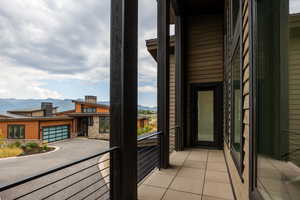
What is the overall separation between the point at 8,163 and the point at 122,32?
8.32 meters

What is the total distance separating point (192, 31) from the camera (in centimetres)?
445

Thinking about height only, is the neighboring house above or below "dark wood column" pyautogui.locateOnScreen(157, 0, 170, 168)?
below

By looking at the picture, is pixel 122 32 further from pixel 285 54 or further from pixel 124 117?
pixel 285 54

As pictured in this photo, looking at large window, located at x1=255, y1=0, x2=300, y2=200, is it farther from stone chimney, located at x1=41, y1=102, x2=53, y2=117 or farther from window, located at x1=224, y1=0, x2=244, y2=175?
stone chimney, located at x1=41, y1=102, x2=53, y2=117

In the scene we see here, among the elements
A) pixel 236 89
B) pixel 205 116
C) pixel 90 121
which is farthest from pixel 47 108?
pixel 236 89

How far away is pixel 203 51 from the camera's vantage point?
14.2ft

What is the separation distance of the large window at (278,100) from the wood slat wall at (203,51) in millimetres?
3450

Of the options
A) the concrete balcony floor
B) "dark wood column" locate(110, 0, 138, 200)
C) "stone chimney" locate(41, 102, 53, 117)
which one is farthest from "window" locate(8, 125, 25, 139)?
"dark wood column" locate(110, 0, 138, 200)

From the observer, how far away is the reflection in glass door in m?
4.30

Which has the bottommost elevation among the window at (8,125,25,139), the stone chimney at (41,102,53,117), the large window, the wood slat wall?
the window at (8,125,25,139)

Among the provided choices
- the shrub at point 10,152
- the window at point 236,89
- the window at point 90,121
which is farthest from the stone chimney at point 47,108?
the window at point 236,89

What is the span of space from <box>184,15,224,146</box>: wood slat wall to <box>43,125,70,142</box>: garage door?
11.0 m

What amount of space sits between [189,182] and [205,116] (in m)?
2.49

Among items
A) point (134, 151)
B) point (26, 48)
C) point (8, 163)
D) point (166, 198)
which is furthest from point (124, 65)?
point (8, 163)
